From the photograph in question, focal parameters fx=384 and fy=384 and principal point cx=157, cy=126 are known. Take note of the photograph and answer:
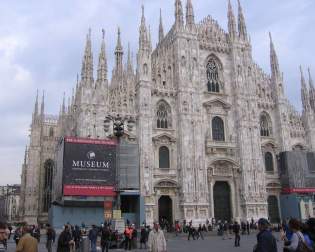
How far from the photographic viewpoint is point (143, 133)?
35719mm

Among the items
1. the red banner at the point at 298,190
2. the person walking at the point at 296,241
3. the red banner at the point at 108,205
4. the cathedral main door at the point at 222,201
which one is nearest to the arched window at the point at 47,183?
the red banner at the point at 108,205

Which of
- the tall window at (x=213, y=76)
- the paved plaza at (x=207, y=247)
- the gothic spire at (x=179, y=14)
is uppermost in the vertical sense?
the gothic spire at (x=179, y=14)

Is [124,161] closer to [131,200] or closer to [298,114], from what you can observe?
[131,200]

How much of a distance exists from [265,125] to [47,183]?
31165 millimetres

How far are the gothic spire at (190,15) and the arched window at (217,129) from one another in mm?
10423

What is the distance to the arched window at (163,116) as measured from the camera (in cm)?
3819

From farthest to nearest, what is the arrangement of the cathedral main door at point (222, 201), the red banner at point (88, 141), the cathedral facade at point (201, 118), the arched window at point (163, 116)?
the cathedral main door at point (222, 201)
the arched window at point (163, 116)
the cathedral facade at point (201, 118)
the red banner at point (88, 141)

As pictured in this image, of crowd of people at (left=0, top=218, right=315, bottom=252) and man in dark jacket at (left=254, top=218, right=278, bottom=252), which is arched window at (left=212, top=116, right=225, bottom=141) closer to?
crowd of people at (left=0, top=218, right=315, bottom=252)

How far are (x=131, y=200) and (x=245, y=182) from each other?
12.5m

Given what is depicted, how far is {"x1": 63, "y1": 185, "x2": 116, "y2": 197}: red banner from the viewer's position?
102 ft

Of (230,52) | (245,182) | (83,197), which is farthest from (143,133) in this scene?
(230,52)

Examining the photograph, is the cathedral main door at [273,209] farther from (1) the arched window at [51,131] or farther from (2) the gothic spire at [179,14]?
(1) the arched window at [51,131]

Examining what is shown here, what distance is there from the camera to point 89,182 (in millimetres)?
31922

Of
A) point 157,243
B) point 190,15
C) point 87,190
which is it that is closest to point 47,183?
point 87,190
